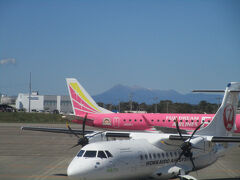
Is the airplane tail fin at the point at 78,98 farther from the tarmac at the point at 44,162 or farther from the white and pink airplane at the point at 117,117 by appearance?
the tarmac at the point at 44,162

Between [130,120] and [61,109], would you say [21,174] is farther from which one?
[61,109]

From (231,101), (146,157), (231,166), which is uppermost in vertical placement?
(231,101)

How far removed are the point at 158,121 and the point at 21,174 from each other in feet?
71.7

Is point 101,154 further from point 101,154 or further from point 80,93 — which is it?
point 80,93

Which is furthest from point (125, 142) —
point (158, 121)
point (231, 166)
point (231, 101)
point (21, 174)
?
point (158, 121)

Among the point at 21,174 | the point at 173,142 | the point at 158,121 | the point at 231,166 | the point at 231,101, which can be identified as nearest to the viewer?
the point at 173,142

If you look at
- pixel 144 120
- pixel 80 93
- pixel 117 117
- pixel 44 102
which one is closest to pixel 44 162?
pixel 117 117

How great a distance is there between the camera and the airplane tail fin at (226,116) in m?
22.2

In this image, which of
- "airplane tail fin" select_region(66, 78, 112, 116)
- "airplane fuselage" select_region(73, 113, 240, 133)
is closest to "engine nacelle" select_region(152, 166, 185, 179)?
"airplane fuselage" select_region(73, 113, 240, 133)

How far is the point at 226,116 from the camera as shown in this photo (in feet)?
75.4

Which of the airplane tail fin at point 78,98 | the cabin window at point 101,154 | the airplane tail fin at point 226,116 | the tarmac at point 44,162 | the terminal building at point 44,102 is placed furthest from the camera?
the terminal building at point 44,102

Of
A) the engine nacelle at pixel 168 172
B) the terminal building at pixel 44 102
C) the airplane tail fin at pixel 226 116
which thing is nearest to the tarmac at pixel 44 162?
the airplane tail fin at pixel 226 116

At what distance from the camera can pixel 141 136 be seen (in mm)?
20172

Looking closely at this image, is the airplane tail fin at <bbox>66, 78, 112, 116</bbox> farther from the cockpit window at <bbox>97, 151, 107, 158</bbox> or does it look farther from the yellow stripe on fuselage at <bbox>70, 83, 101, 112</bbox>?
the cockpit window at <bbox>97, 151, 107, 158</bbox>
